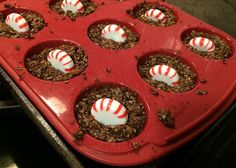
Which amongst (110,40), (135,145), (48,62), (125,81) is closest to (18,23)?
(48,62)

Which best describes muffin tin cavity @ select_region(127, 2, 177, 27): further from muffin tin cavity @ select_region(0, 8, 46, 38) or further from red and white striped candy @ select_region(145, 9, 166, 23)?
muffin tin cavity @ select_region(0, 8, 46, 38)

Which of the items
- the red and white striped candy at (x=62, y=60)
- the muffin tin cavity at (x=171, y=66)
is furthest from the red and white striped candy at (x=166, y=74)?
the red and white striped candy at (x=62, y=60)

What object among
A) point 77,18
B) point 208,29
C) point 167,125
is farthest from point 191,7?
point 167,125

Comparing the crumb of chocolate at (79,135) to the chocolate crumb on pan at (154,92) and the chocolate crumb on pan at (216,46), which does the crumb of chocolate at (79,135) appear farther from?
the chocolate crumb on pan at (216,46)

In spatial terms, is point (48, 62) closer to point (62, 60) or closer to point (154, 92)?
point (62, 60)

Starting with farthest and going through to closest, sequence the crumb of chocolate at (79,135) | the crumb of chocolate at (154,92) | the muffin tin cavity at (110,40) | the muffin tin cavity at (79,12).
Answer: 1. the muffin tin cavity at (79,12)
2. the muffin tin cavity at (110,40)
3. the crumb of chocolate at (154,92)
4. the crumb of chocolate at (79,135)

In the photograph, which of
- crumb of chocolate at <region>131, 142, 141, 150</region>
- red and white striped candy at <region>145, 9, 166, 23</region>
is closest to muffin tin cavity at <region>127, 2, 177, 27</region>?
red and white striped candy at <region>145, 9, 166, 23</region>

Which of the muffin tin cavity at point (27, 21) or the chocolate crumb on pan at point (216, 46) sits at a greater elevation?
the muffin tin cavity at point (27, 21)
